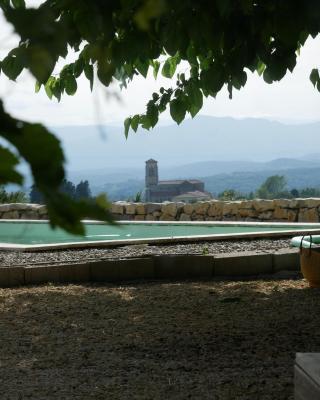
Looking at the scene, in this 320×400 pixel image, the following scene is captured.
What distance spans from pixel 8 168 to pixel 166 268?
5266 mm

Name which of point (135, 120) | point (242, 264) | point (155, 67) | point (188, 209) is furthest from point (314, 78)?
point (188, 209)

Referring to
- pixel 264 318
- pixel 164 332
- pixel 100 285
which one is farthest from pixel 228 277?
pixel 164 332

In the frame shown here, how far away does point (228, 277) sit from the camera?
545 cm

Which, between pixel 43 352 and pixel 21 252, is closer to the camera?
pixel 43 352

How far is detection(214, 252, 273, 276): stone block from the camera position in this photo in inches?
214

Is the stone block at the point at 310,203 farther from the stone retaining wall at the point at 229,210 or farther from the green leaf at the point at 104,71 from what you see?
the green leaf at the point at 104,71

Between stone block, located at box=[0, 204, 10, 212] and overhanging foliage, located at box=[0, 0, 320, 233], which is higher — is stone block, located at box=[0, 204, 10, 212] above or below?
below

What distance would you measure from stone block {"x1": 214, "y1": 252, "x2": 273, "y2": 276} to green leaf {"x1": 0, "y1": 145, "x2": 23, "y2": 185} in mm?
5207

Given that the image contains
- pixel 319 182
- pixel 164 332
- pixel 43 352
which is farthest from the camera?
pixel 319 182

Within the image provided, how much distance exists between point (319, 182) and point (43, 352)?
5341 inches

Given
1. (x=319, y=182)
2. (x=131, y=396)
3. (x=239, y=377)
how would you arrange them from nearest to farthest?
(x=131, y=396) → (x=239, y=377) → (x=319, y=182)

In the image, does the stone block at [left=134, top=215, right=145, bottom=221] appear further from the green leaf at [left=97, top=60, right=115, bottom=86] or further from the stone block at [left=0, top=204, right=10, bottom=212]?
the green leaf at [left=97, top=60, right=115, bottom=86]

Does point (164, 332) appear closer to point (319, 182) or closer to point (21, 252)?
point (21, 252)

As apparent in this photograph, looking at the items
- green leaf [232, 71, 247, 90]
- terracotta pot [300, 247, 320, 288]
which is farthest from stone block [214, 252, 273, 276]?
green leaf [232, 71, 247, 90]
